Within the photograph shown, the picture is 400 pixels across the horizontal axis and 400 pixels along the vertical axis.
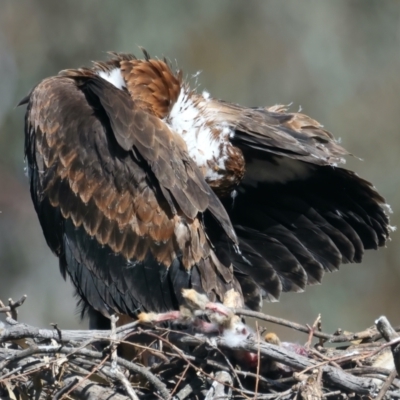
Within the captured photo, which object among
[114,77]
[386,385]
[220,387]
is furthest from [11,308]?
[114,77]

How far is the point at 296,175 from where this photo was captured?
170 inches

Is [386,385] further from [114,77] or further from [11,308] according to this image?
[114,77]

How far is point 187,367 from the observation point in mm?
3059

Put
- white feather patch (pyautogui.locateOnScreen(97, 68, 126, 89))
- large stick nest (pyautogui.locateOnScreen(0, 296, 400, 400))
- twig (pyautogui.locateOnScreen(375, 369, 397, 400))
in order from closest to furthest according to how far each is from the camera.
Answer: twig (pyautogui.locateOnScreen(375, 369, 397, 400)), large stick nest (pyautogui.locateOnScreen(0, 296, 400, 400)), white feather patch (pyautogui.locateOnScreen(97, 68, 126, 89))

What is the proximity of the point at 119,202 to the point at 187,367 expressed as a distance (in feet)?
3.22

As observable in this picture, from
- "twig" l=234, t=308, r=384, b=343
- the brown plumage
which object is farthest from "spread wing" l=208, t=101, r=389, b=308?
"twig" l=234, t=308, r=384, b=343

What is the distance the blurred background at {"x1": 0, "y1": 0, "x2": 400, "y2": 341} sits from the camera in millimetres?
9039

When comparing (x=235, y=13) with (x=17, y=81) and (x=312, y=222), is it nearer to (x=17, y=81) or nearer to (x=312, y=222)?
(x=17, y=81)

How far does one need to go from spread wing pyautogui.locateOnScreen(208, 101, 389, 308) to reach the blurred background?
14.5ft

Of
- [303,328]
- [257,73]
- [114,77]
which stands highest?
[257,73]

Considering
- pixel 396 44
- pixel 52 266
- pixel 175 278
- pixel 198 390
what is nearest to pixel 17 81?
Result: pixel 52 266

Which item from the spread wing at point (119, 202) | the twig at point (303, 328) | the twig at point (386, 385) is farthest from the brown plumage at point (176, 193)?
the twig at point (386, 385)

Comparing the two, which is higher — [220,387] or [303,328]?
[303,328]

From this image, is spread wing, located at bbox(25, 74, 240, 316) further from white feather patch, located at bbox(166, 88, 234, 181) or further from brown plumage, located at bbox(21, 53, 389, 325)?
white feather patch, located at bbox(166, 88, 234, 181)
